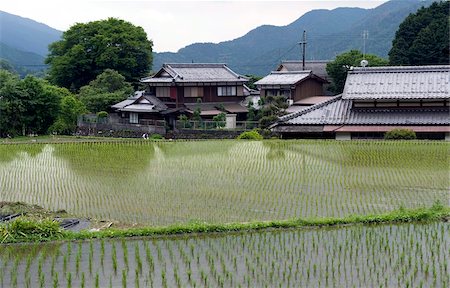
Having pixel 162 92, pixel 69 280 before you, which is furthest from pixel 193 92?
pixel 69 280

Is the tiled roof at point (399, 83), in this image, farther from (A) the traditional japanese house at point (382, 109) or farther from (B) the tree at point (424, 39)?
(B) the tree at point (424, 39)

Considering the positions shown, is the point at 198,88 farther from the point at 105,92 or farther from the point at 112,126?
the point at 105,92

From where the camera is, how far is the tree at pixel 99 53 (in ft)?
147

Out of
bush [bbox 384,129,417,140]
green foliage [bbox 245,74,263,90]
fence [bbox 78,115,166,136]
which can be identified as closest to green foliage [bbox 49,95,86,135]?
fence [bbox 78,115,166,136]

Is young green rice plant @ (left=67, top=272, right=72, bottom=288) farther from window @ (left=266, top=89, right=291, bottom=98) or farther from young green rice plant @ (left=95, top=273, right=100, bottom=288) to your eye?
window @ (left=266, top=89, right=291, bottom=98)

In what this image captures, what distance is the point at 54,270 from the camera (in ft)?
26.4

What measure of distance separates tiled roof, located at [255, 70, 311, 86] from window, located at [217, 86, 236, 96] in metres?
1.68

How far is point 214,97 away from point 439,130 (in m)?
18.5

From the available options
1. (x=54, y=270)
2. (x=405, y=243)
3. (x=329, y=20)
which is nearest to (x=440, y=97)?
(x=405, y=243)

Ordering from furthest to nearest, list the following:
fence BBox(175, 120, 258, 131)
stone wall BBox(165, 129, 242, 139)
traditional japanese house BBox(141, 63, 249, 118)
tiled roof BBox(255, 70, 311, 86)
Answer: tiled roof BBox(255, 70, 311, 86) → traditional japanese house BBox(141, 63, 249, 118) → fence BBox(175, 120, 258, 131) → stone wall BBox(165, 129, 242, 139)

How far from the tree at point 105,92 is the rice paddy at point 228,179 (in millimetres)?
17050

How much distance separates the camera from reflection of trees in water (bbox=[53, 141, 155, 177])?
16156mm

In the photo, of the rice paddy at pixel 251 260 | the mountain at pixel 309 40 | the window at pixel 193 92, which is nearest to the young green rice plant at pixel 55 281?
the rice paddy at pixel 251 260

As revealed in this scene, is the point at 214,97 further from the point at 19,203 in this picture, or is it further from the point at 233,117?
the point at 19,203
